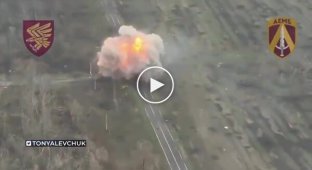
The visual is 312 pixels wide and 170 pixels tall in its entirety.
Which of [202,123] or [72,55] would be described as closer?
[202,123]

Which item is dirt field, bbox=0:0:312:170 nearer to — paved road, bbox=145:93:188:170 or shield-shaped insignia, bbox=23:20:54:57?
paved road, bbox=145:93:188:170

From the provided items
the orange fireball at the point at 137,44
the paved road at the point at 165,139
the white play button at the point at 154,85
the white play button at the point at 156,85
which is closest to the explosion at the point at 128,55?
the orange fireball at the point at 137,44

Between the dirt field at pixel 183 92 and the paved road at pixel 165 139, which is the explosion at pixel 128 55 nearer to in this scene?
the dirt field at pixel 183 92

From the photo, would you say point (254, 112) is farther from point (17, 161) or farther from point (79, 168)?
point (17, 161)

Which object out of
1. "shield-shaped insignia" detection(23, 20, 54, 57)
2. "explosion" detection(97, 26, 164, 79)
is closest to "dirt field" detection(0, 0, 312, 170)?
"explosion" detection(97, 26, 164, 79)

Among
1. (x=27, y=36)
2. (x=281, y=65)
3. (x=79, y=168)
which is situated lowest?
(x=79, y=168)

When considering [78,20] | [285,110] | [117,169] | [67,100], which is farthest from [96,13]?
[285,110]

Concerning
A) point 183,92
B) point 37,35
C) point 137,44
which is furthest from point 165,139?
point 37,35
